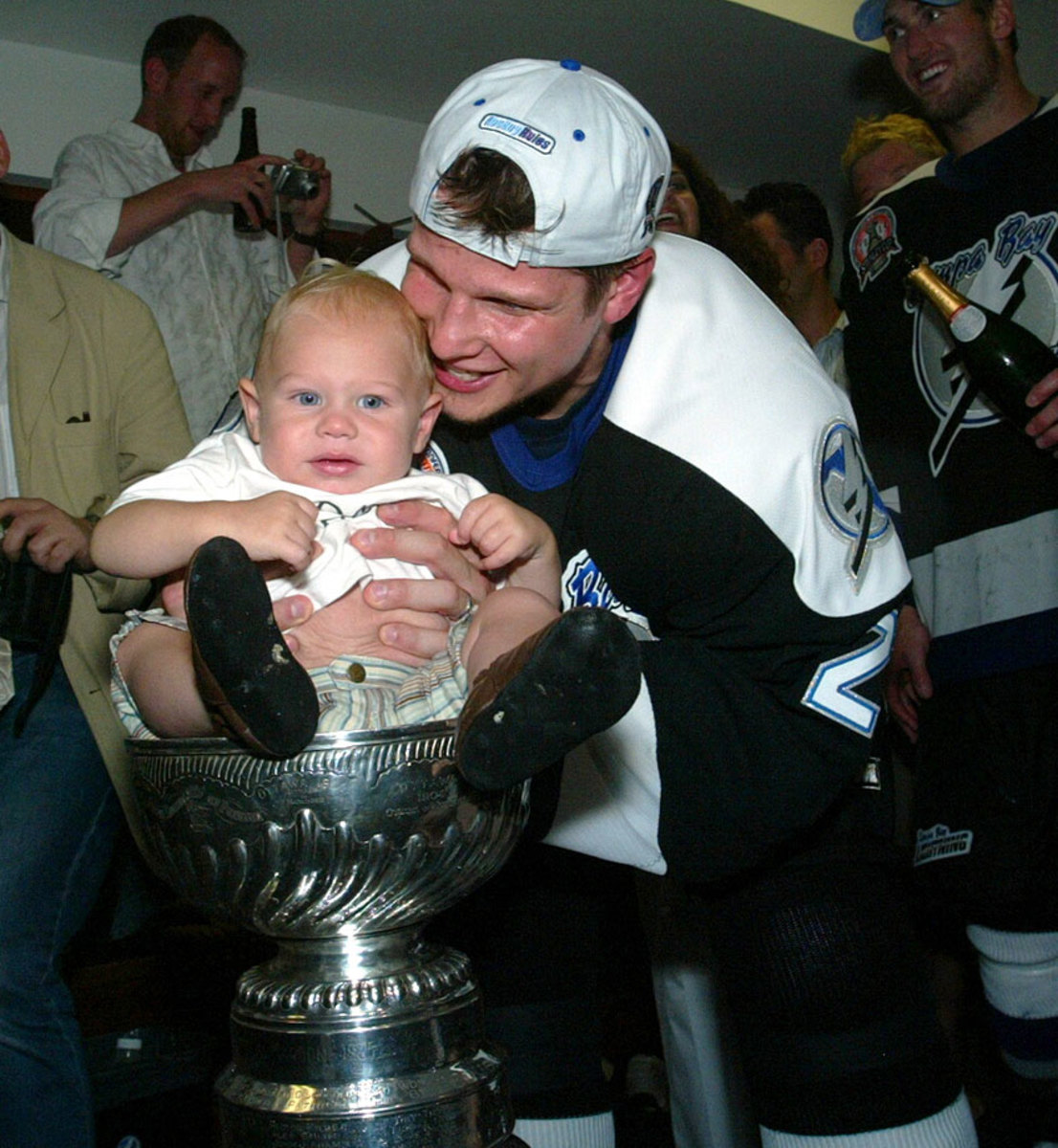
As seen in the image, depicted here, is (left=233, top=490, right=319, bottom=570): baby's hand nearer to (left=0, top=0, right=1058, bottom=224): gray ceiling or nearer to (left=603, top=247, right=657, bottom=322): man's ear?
(left=603, top=247, right=657, bottom=322): man's ear

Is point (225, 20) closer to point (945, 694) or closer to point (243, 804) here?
point (945, 694)

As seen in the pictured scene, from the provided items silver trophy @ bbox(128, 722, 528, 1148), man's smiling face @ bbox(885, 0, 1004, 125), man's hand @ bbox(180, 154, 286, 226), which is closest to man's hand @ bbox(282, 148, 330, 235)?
man's hand @ bbox(180, 154, 286, 226)

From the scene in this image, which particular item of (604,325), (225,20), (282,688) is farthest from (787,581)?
(225,20)

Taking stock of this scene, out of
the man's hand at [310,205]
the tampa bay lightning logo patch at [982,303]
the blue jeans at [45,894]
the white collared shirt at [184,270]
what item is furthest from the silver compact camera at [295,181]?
the blue jeans at [45,894]

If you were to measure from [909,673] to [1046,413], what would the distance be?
50cm

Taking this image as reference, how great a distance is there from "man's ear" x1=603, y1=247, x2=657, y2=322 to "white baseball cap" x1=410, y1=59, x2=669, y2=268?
33mm

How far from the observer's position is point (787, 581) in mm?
1267

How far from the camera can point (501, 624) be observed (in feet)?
3.44

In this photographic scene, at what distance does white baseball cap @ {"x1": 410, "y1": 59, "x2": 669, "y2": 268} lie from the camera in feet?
4.04

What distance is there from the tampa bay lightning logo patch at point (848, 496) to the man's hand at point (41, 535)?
2.73 ft

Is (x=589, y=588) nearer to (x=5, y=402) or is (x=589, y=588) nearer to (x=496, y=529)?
(x=496, y=529)

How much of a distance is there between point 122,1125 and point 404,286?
1424 mm

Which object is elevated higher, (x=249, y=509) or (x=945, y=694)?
(x=249, y=509)

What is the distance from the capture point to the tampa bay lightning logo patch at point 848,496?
1.28m
